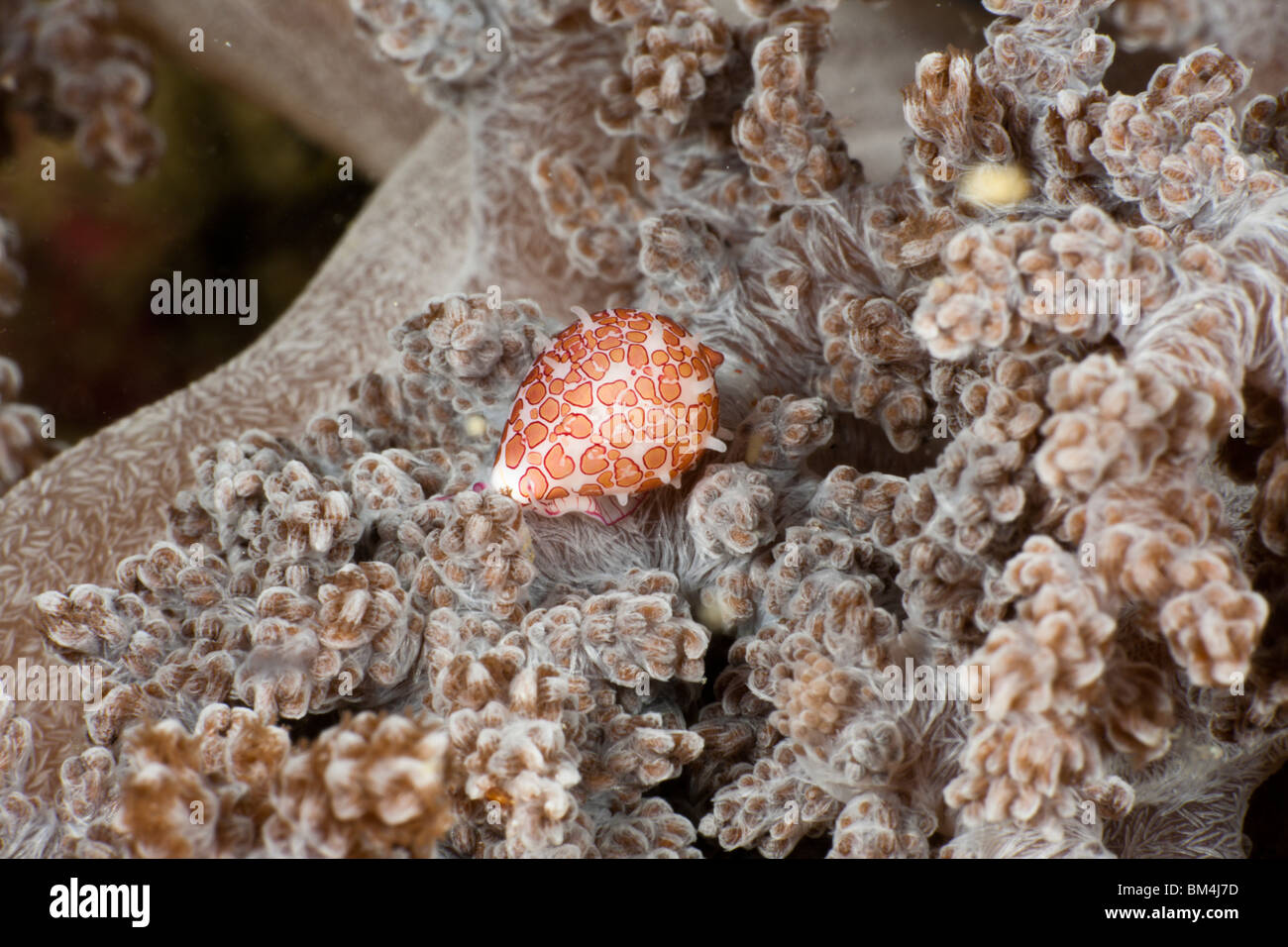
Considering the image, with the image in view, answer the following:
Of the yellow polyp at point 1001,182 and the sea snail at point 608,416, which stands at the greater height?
A: the yellow polyp at point 1001,182

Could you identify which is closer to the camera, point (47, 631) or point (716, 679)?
point (47, 631)

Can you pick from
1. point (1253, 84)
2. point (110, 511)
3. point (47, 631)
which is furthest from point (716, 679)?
point (1253, 84)

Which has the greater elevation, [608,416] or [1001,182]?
[1001,182]

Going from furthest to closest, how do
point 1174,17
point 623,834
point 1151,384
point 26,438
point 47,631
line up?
point 26,438, point 1174,17, point 47,631, point 623,834, point 1151,384

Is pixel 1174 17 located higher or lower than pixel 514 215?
higher

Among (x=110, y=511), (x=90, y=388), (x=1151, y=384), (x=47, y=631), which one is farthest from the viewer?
(x=90, y=388)

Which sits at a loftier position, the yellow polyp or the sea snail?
the yellow polyp
